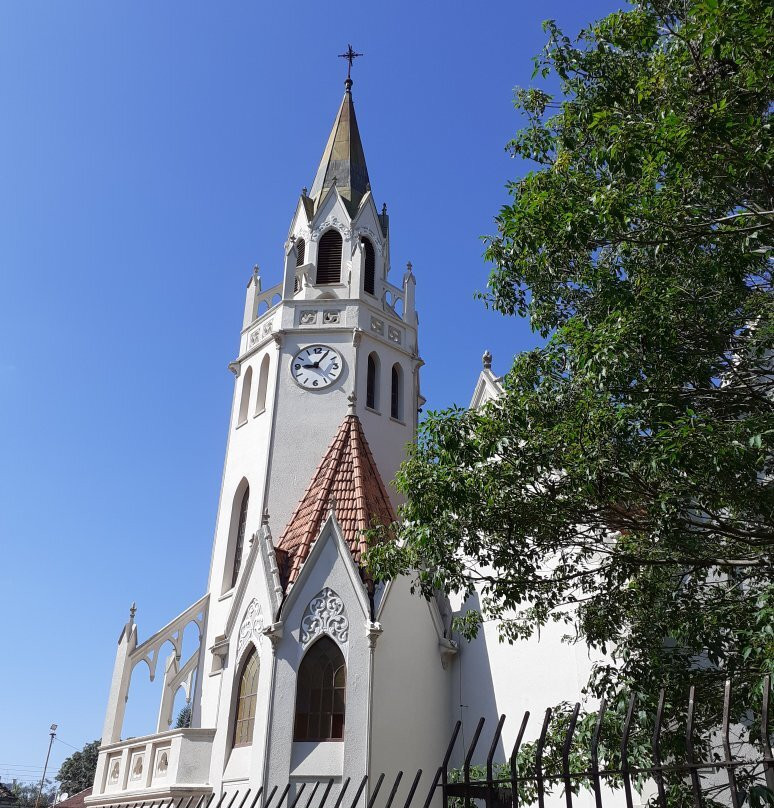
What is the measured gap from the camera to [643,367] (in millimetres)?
9555

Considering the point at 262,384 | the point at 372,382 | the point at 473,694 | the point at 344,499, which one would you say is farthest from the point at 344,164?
the point at 473,694

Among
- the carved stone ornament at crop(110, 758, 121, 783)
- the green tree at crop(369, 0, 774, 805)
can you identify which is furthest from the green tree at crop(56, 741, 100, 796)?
the green tree at crop(369, 0, 774, 805)

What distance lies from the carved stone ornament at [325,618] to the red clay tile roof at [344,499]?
88 cm

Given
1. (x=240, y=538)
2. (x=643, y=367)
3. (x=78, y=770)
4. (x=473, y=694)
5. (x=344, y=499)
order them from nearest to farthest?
1. (x=643, y=367)
2. (x=473, y=694)
3. (x=344, y=499)
4. (x=240, y=538)
5. (x=78, y=770)

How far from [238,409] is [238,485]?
110 inches

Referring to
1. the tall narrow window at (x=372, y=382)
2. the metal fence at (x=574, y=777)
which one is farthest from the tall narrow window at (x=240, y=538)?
the metal fence at (x=574, y=777)

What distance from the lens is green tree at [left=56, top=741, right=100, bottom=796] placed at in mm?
76375

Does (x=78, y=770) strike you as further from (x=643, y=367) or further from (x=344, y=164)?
(x=643, y=367)

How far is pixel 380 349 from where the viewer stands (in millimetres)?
25531

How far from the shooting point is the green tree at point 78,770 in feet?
251

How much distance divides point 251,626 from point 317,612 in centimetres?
180

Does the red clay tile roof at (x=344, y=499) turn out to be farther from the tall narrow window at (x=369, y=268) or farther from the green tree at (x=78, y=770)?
the green tree at (x=78, y=770)

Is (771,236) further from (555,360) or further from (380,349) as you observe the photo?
(380,349)

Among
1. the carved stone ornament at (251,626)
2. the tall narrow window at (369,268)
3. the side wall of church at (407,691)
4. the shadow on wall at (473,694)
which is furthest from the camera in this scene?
the tall narrow window at (369,268)
